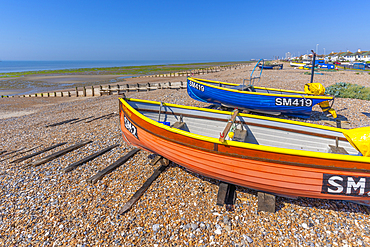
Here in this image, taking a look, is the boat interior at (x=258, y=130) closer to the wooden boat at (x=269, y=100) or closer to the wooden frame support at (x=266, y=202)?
the wooden frame support at (x=266, y=202)

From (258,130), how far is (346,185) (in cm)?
277

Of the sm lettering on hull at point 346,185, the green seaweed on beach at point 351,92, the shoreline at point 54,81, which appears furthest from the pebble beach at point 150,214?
the shoreline at point 54,81

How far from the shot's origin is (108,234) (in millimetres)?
4152

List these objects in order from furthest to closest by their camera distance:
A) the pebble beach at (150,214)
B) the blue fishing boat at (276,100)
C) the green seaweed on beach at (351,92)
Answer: the green seaweed on beach at (351,92) → the blue fishing boat at (276,100) → the pebble beach at (150,214)

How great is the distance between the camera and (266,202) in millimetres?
4566

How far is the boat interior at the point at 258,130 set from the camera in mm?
5332

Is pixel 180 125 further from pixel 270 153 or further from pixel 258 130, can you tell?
pixel 270 153

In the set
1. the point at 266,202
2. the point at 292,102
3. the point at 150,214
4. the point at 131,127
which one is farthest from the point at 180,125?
the point at 292,102

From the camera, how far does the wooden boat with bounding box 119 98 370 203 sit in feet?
12.4

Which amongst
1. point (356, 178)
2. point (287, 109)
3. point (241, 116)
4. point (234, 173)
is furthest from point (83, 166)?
point (287, 109)

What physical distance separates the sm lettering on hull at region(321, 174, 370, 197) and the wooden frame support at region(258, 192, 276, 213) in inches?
44.0

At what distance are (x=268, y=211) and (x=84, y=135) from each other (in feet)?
29.7

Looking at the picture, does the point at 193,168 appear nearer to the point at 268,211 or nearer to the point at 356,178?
the point at 268,211

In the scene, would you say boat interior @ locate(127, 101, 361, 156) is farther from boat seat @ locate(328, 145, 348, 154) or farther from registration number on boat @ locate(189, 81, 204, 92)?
registration number on boat @ locate(189, 81, 204, 92)
